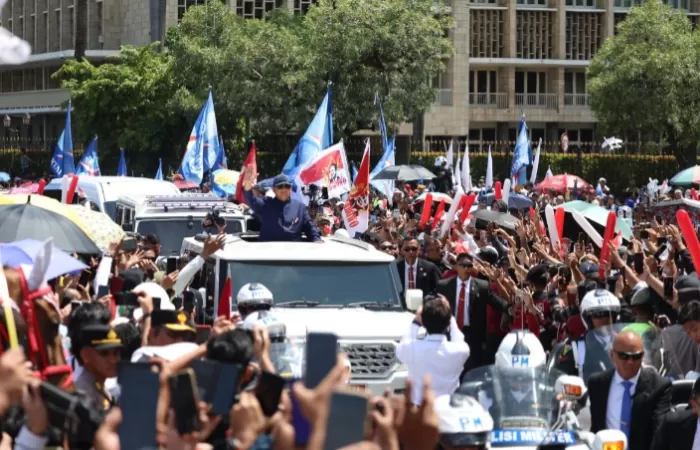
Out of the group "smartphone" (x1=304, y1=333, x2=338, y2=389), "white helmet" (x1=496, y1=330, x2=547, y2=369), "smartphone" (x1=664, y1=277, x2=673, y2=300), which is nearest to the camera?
"smartphone" (x1=304, y1=333, x2=338, y2=389)

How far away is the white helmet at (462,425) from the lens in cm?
619

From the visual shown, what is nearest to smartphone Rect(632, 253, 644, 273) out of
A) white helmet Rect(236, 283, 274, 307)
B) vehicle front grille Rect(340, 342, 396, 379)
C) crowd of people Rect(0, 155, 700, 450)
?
crowd of people Rect(0, 155, 700, 450)

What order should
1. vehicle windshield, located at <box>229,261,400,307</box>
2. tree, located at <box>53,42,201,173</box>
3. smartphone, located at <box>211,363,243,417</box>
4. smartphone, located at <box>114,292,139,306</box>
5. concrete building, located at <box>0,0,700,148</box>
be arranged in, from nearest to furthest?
smartphone, located at <box>211,363,243,417</box>
smartphone, located at <box>114,292,139,306</box>
vehicle windshield, located at <box>229,261,400,307</box>
tree, located at <box>53,42,201,173</box>
concrete building, located at <box>0,0,700,148</box>

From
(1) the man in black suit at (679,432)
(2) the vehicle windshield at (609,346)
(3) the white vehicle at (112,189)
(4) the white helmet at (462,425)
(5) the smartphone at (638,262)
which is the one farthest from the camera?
(3) the white vehicle at (112,189)

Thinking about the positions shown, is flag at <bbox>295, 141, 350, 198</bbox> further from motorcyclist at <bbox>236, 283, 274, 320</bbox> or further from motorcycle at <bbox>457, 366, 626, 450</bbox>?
motorcycle at <bbox>457, 366, 626, 450</bbox>

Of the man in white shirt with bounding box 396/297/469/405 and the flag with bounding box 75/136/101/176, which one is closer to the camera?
the man in white shirt with bounding box 396/297/469/405

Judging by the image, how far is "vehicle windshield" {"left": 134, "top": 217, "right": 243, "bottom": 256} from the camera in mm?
18609

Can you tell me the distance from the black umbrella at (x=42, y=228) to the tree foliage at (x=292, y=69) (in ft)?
114

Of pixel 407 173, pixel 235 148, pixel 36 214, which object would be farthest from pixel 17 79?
pixel 36 214

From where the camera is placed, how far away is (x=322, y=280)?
1265cm

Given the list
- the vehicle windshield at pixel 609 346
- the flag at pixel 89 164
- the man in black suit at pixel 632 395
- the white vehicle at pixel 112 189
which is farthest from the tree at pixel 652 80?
the man in black suit at pixel 632 395

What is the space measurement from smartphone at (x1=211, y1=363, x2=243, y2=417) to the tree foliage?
41.5 metres

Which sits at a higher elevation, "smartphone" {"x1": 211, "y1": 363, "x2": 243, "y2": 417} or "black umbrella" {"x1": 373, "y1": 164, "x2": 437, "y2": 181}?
"black umbrella" {"x1": 373, "y1": 164, "x2": 437, "y2": 181}

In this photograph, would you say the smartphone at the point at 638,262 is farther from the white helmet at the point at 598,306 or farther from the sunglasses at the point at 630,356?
the sunglasses at the point at 630,356
